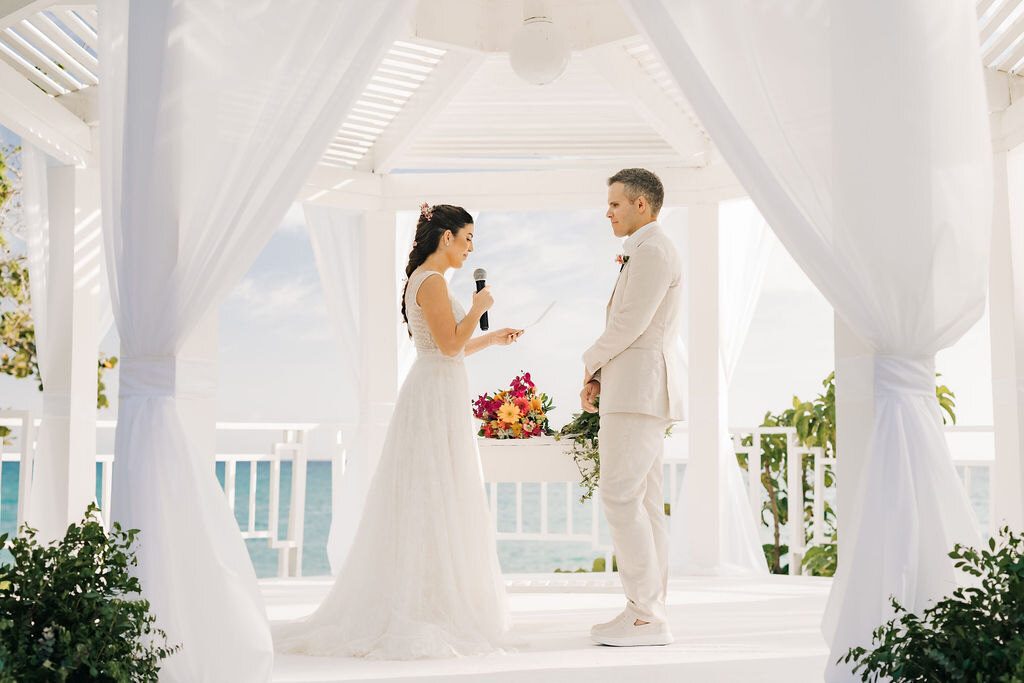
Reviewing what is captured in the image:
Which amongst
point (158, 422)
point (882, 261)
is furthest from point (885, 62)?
point (158, 422)

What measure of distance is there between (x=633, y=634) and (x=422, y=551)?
0.88 m

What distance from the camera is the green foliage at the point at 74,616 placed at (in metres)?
2.49

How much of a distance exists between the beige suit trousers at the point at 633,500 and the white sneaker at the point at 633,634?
0.03 metres

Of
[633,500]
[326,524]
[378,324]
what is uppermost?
[378,324]

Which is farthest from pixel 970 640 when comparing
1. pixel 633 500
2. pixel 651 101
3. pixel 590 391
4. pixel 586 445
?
pixel 651 101

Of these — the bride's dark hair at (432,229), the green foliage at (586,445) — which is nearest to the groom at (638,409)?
the bride's dark hair at (432,229)

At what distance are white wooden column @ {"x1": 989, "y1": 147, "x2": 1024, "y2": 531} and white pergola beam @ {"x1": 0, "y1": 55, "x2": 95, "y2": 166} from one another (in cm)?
477

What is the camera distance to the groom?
12.9ft

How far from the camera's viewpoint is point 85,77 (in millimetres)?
5352

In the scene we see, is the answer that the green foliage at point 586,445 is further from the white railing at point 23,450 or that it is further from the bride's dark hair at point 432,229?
the white railing at point 23,450

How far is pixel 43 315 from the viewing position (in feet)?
18.0

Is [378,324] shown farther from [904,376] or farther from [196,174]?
[904,376]

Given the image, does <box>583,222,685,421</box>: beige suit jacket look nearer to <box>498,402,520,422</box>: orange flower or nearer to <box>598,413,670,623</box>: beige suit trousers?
<box>598,413,670,623</box>: beige suit trousers

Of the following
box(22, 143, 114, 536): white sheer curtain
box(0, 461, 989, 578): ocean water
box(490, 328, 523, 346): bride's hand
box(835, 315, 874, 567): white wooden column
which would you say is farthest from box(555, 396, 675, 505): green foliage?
box(0, 461, 989, 578): ocean water
